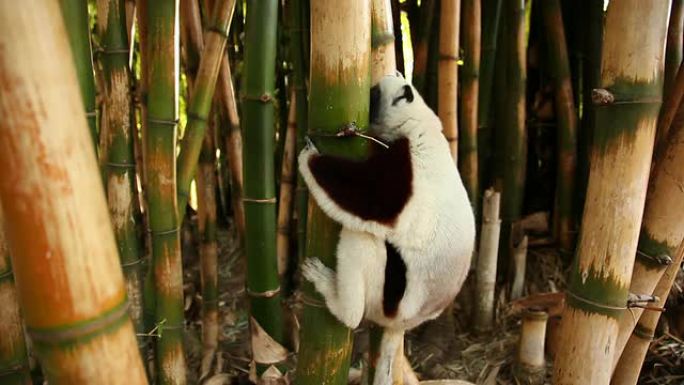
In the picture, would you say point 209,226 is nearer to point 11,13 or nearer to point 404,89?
point 404,89

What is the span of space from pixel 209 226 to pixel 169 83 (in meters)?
1.03

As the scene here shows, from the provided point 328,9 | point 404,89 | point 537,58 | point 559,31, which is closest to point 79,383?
point 328,9

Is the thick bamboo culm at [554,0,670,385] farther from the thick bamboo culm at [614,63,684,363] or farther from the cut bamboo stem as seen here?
the cut bamboo stem

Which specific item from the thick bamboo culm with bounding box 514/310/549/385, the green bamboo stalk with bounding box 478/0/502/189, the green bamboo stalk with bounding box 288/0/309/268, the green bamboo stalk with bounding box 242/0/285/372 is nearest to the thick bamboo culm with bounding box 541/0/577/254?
the green bamboo stalk with bounding box 478/0/502/189

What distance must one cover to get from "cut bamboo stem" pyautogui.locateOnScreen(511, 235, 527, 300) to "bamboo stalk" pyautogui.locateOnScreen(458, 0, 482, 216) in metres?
0.33

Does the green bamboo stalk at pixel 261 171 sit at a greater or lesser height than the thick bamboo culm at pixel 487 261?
greater

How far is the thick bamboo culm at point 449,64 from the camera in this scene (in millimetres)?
1967

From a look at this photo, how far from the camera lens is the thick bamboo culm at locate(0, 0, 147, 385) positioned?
0.50m

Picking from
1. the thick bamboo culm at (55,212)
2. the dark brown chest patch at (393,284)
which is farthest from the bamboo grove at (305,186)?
the dark brown chest patch at (393,284)

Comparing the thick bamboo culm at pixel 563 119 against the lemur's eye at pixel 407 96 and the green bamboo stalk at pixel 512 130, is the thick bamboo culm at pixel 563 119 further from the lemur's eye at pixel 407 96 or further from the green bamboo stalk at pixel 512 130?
the lemur's eye at pixel 407 96

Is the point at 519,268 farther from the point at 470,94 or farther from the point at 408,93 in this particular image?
the point at 408,93

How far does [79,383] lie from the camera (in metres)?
0.58

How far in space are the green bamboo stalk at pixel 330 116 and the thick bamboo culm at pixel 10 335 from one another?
70cm

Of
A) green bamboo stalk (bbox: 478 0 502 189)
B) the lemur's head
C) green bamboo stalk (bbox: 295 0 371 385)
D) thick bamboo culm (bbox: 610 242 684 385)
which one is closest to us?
green bamboo stalk (bbox: 295 0 371 385)
